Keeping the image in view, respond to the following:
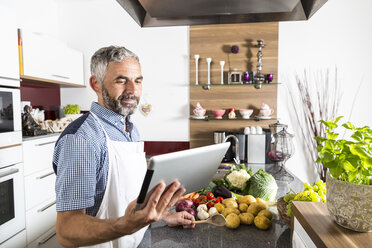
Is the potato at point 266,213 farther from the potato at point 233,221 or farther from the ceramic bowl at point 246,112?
the ceramic bowl at point 246,112

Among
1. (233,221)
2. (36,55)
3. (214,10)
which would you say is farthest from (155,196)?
(36,55)

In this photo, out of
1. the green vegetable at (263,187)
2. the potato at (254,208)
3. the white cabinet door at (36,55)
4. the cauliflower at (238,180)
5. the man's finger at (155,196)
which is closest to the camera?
the man's finger at (155,196)

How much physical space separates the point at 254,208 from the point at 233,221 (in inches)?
5.4

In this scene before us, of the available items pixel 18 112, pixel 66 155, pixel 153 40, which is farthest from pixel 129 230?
pixel 153 40

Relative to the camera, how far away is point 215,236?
90 centimetres

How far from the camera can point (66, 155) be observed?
895 millimetres

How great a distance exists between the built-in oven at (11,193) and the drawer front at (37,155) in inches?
2.8

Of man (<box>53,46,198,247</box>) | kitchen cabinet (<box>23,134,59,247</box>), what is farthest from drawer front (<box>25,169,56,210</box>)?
man (<box>53,46,198,247</box>)

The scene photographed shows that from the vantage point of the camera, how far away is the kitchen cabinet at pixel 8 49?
1892mm

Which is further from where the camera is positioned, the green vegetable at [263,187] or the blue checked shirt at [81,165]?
the green vegetable at [263,187]

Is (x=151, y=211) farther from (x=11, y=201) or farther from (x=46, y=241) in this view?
(x=46, y=241)

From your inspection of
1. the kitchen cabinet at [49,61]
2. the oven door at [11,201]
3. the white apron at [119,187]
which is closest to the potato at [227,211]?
the white apron at [119,187]

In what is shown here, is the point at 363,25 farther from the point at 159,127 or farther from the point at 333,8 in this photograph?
the point at 159,127

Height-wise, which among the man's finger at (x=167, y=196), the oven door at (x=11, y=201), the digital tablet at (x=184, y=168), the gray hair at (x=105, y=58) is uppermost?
the gray hair at (x=105, y=58)
